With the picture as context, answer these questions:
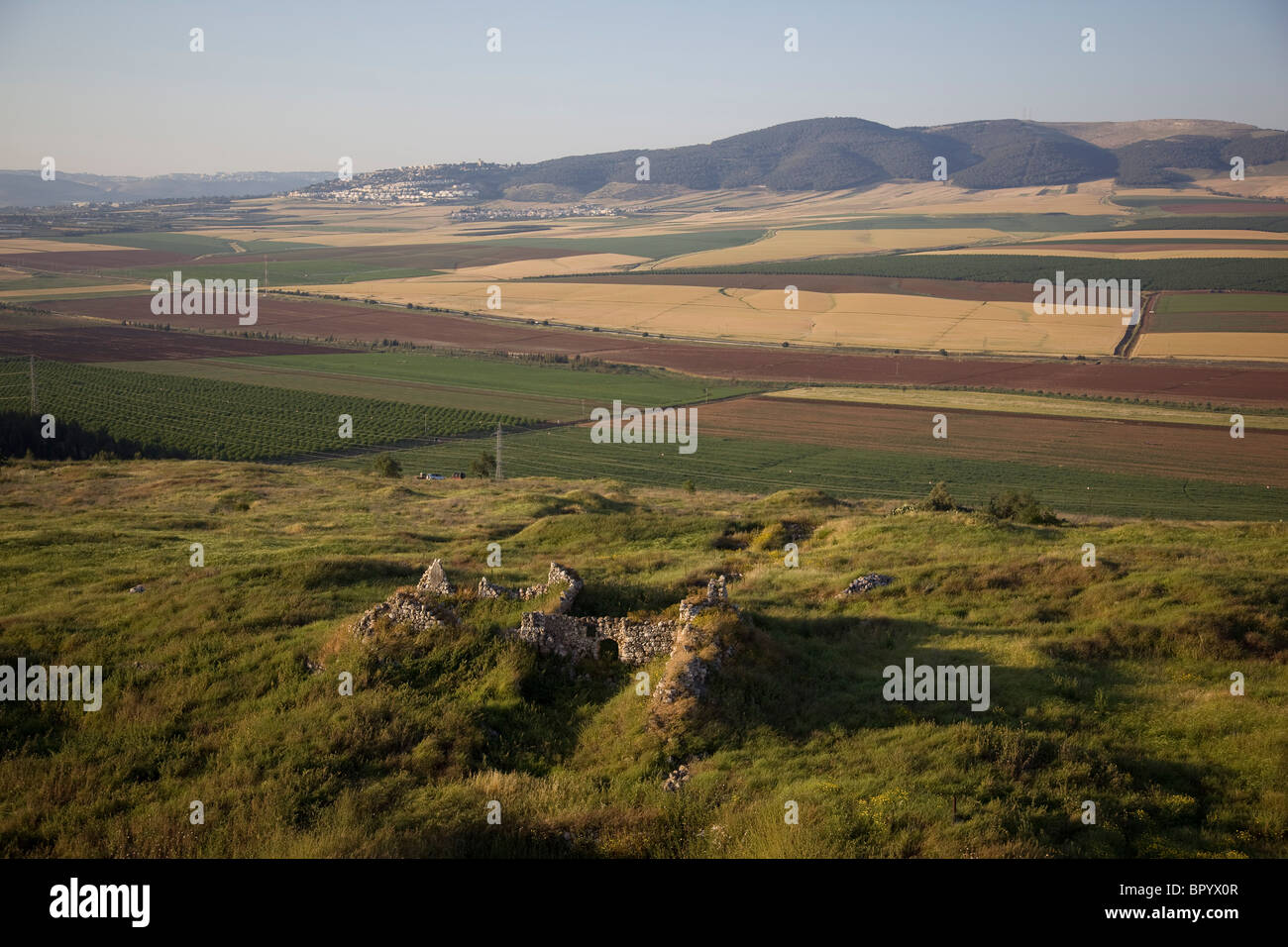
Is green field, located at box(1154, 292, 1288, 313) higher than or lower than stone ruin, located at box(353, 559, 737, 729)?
higher

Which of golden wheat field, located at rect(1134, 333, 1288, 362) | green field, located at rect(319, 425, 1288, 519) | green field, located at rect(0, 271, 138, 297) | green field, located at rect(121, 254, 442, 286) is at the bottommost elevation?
green field, located at rect(319, 425, 1288, 519)

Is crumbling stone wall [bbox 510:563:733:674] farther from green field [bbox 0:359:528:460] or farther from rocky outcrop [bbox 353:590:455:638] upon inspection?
green field [bbox 0:359:528:460]

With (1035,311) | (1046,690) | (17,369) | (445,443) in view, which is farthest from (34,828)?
(1035,311)

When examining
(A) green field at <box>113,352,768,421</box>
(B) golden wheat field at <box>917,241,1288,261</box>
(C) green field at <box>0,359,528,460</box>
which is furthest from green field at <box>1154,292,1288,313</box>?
(C) green field at <box>0,359,528,460</box>

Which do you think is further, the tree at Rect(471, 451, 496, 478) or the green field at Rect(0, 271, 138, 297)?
the green field at Rect(0, 271, 138, 297)

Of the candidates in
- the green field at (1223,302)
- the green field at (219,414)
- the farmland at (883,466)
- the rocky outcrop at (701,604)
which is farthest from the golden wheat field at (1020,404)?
the rocky outcrop at (701,604)

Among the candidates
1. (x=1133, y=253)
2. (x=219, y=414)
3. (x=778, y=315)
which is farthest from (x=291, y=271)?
(x=1133, y=253)
